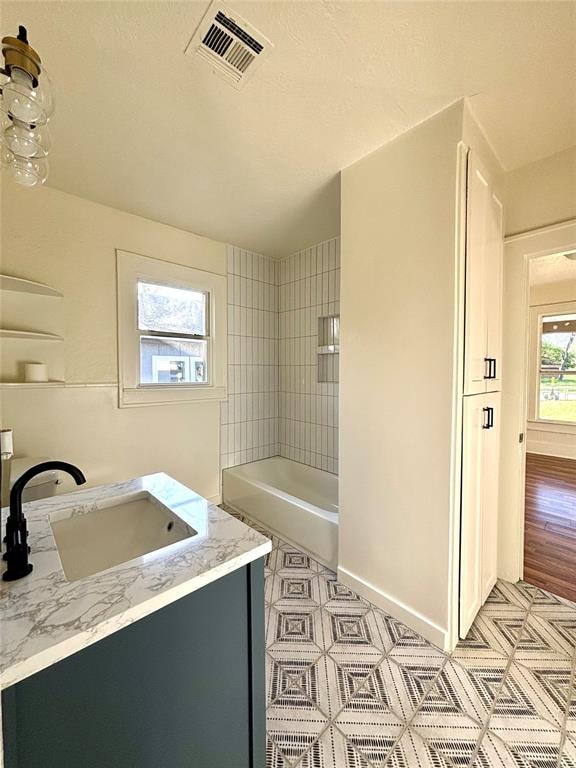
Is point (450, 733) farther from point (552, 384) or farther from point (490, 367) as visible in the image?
point (552, 384)

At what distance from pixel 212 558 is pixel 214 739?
46 centimetres

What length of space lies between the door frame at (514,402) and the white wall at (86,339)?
242 centimetres

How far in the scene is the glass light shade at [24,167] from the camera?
867 mm

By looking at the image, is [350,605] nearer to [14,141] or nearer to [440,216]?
[440,216]

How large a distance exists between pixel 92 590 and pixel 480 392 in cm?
172

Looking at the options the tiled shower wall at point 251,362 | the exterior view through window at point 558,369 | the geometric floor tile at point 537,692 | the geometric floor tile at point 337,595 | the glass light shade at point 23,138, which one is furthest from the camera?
the exterior view through window at point 558,369

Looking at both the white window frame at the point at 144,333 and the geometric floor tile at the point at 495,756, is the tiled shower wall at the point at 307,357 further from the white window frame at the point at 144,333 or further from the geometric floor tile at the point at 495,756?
the geometric floor tile at the point at 495,756

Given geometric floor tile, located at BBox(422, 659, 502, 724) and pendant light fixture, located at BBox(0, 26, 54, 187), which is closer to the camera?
pendant light fixture, located at BBox(0, 26, 54, 187)

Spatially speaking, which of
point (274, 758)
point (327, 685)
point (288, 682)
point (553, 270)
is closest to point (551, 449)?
point (553, 270)

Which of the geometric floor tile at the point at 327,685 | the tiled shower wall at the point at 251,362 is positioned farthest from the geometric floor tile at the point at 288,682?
the tiled shower wall at the point at 251,362

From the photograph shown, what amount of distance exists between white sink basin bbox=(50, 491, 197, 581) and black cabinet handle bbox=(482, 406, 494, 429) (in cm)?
151

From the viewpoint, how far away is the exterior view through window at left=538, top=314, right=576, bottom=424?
188 inches

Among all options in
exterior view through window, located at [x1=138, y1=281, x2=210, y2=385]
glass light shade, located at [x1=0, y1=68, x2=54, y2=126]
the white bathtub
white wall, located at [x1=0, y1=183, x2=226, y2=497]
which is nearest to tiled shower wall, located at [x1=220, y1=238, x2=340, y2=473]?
the white bathtub

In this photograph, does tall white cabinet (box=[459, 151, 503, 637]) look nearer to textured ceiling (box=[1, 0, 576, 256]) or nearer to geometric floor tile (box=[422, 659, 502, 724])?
geometric floor tile (box=[422, 659, 502, 724])
